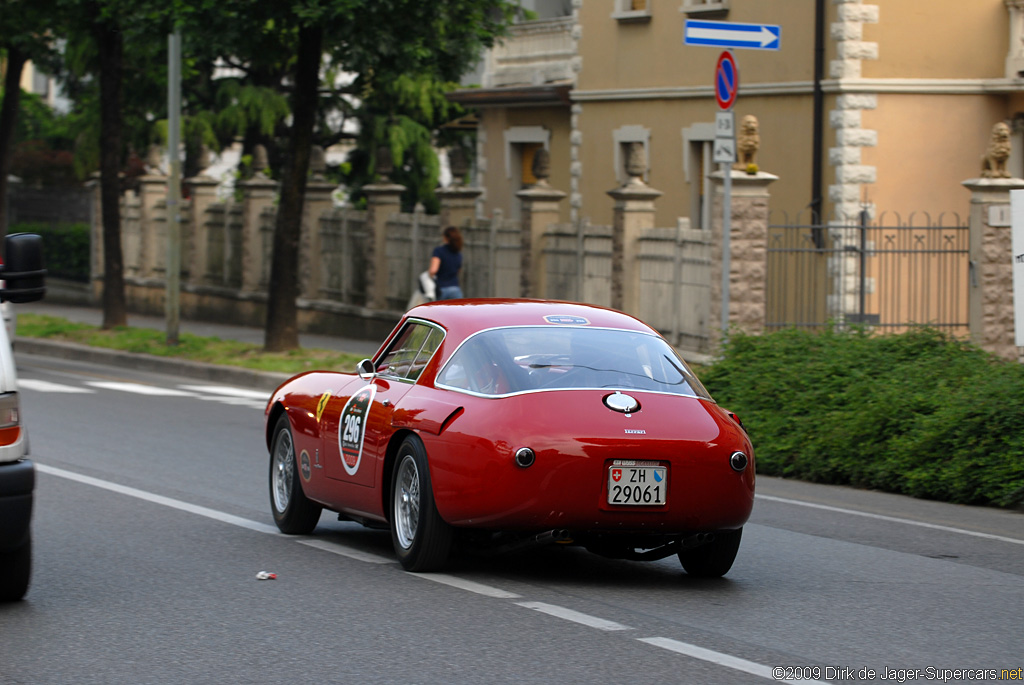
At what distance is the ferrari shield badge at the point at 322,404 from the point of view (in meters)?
9.34

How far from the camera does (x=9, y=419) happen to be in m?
7.19

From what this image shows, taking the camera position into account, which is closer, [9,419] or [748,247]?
[9,419]

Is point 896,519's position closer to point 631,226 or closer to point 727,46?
point 727,46

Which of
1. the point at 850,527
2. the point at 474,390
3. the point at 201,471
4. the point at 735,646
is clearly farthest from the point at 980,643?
the point at 201,471

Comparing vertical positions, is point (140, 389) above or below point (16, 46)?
below

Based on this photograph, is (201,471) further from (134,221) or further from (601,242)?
(134,221)

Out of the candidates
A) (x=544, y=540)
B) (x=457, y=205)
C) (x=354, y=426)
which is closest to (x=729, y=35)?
(x=354, y=426)

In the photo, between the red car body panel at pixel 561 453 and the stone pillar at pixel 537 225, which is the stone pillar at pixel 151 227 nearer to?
the stone pillar at pixel 537 225

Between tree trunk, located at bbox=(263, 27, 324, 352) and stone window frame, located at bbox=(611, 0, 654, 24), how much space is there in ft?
21.1

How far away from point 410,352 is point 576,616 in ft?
7.61

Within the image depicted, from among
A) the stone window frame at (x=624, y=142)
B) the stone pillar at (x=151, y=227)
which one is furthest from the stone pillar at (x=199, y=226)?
the stone window frame at (x=624, y=142)

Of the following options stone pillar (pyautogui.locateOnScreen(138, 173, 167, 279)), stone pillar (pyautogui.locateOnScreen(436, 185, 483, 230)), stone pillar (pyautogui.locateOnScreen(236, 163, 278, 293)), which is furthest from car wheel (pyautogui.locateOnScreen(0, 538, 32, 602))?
stone pillar (pyautogui.locateOnScreen(138, 173, 167, 279))

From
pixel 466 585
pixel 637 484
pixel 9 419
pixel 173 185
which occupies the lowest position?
pixel 466 585

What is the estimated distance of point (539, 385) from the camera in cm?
800
